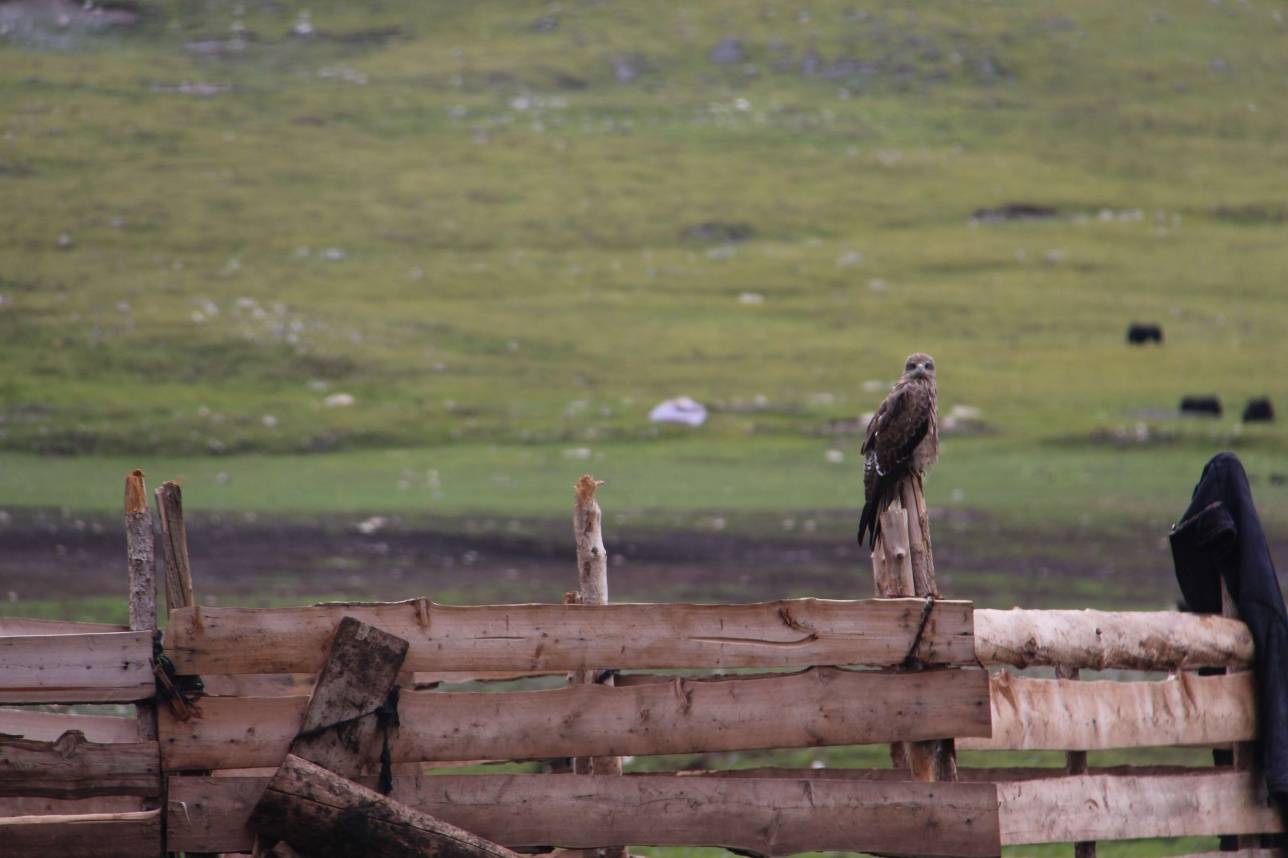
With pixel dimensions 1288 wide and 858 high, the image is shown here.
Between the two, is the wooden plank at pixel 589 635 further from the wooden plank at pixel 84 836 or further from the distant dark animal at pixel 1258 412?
the distant dark animal at pixel 1258 412

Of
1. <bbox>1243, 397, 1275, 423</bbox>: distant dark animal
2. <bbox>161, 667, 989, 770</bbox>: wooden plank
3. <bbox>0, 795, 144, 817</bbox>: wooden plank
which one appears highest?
<bbox>1243, 397, 1275, 423</bbox>: distant dark animal

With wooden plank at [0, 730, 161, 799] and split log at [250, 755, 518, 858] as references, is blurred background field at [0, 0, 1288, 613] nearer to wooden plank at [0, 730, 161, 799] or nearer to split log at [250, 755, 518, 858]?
wooden plank at [0, 730, 161, 799]

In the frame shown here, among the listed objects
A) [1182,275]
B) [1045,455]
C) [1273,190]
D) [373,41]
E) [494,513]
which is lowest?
[494,513]

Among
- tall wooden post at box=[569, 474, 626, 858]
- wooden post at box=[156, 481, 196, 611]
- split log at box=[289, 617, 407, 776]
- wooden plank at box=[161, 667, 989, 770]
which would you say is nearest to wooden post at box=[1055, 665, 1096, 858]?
wooden plank at box=[161, 667, 989, 770]

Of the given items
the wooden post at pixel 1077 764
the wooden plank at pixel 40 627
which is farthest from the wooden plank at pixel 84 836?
the wooden post at pixel 1077 764

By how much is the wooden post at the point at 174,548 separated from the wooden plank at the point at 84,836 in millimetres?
1074

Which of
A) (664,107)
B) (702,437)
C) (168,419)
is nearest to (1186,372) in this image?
(702,437)

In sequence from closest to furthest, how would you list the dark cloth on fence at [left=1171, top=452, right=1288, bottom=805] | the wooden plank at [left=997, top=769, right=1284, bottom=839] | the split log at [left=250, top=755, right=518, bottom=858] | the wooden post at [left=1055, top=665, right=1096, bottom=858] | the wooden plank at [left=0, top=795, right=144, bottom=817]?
the split log at [left=250, top=755, right=518, bottom=858], the wooden plank at [left=997, top=769, right=1284, bottom=839], the wooden post at [left=1055, top=665, right=1096, bottom=858], the wooden plank at [left=0, top=795, right=144, bottom=817], the dark cloth on fence at [left=1171, top=452, right=1288, bottom=805]

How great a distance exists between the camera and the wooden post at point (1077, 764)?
9.49 meters

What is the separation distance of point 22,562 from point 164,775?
23.9m

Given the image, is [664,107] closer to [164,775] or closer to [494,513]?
[494,513]

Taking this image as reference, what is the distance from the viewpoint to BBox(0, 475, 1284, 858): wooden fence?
779 centimetres

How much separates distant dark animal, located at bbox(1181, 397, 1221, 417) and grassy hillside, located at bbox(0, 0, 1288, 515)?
1.02 metres

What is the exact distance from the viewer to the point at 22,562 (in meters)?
29.9
